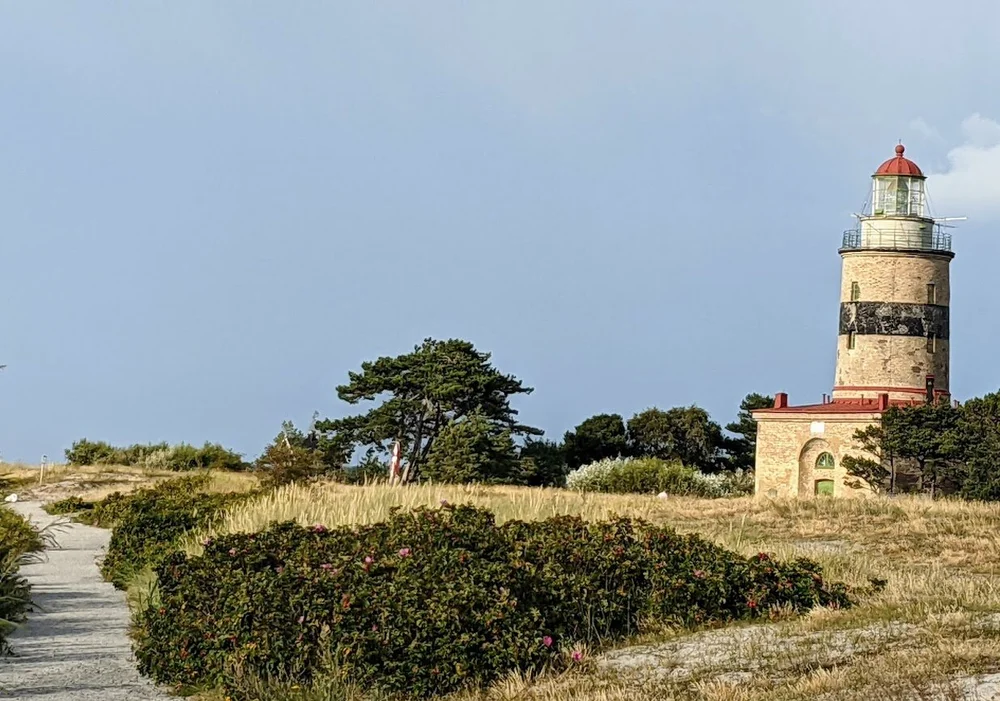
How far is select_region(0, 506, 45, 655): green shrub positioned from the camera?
48.5ft

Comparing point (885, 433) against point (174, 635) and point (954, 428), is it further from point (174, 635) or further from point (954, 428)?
point (174, 635)

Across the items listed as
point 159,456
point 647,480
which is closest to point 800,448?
point 647,480

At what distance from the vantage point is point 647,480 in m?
48.1

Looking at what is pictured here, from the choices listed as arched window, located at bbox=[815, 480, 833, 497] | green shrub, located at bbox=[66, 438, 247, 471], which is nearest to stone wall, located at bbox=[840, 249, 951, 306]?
arched window, located at bbox=[815, 480, 833, 497]

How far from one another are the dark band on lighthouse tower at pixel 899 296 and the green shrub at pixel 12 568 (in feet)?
120

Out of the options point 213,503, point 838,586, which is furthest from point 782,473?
point 838,586

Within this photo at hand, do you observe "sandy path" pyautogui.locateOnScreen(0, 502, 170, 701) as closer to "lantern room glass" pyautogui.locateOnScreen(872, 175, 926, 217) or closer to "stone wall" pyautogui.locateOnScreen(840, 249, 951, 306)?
"stone wall" pyautogui.locateOnScreen(840, 249, 951, 306)

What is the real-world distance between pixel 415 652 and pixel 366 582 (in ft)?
2.76

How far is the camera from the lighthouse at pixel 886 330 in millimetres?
50375

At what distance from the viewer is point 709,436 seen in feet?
190

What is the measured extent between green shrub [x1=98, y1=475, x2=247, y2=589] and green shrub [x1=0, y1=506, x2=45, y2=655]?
1153 mm

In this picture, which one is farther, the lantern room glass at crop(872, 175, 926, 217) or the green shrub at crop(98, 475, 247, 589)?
the lantern room glass at crop(872, 175, 926, 217)

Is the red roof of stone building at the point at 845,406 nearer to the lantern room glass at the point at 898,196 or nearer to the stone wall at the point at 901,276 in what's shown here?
the stone wall at the point at 901,276

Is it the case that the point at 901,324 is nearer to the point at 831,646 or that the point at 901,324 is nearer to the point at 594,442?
the point at 594,442
